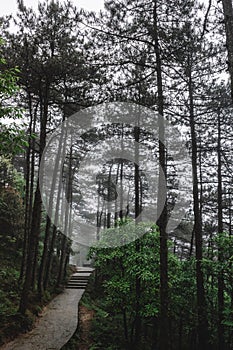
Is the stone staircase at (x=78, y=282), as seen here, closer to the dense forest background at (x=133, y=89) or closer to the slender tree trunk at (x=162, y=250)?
the dense forest background at (x=133, y=89)

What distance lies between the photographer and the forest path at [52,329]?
7200mm

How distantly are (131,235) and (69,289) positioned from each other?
1004 centimetres

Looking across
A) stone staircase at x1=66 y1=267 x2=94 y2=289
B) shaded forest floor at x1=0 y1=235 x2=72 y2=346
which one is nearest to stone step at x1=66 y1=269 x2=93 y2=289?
stone staircase at x1=66 y1=267 x2=94 y2=289

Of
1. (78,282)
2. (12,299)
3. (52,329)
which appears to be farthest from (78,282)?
(52,329)

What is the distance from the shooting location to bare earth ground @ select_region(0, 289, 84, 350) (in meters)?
7.20

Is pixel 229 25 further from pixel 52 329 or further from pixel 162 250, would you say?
pixel 52 329

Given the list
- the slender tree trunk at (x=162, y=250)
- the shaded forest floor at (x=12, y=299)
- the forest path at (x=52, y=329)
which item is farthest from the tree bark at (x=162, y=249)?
the shaded forest floor at (x=12, y=299)

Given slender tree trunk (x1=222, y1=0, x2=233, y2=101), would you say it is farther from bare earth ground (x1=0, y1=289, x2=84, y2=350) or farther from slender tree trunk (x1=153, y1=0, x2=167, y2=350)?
bare earth ground (x1=0, y1=289, x2=84, y2=350)

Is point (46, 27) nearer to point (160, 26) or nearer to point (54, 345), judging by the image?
point (160, 26)

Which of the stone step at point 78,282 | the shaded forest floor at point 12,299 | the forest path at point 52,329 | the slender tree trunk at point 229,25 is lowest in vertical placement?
the stone step at point 78,282

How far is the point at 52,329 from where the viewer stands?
28.7 feet

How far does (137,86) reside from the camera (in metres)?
9.80

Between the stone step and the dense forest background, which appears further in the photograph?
the stone step

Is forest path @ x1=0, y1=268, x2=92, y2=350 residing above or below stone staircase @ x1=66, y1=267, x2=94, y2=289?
above
